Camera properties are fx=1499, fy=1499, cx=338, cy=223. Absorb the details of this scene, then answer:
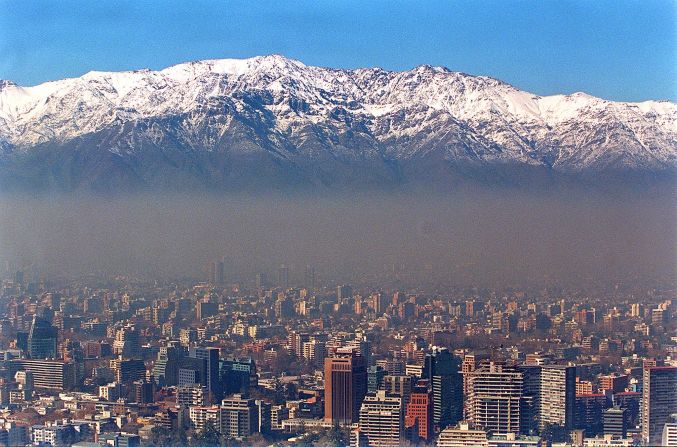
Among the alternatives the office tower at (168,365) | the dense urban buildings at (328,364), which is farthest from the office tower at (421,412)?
the office tower at (168,365)

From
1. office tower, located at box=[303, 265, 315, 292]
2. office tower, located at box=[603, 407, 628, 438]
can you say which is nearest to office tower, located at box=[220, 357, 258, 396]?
office tower, located at box=[603, 407, 628, 438]

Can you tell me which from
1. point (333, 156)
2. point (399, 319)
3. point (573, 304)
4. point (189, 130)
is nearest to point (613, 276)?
point (573, 304)

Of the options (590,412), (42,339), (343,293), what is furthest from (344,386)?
(343,293)

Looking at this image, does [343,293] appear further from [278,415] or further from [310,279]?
[278,415]

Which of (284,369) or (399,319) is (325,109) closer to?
(399,319)

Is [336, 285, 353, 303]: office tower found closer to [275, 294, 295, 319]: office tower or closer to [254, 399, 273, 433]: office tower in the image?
[275, 294, 295, 319]: office tower

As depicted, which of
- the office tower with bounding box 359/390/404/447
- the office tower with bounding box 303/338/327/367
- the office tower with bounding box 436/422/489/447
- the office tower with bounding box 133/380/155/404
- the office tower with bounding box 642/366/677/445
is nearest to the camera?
the office tower with bounding box 436/422/489/447

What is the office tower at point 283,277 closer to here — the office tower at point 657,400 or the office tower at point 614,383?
the office tower at point 614,383
